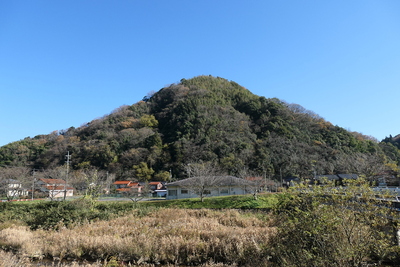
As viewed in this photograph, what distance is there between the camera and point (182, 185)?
3575cm

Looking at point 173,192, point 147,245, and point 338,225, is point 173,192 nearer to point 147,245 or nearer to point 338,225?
point 147,245

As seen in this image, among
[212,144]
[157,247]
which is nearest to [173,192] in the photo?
[212,144]

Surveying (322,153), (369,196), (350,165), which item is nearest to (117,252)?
(369,196)

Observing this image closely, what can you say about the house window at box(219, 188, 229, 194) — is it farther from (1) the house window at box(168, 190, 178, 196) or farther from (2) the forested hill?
(2) the forested hill

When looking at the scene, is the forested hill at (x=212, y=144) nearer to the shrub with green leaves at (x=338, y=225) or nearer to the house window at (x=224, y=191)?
the house window at (x=224, y=191)

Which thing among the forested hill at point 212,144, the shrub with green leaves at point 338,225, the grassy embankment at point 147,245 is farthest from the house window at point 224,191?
the shrub with green leaves at point 338,225

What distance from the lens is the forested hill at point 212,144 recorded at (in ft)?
157

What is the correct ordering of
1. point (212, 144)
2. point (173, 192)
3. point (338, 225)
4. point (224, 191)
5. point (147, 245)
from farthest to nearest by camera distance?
point (212, 144) → point (173, 192) → point (224, 191) → point (147, 245) → point (338, 225)

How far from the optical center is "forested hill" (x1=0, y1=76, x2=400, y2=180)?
47.9m

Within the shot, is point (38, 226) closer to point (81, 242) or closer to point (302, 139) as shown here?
point (81, 242)

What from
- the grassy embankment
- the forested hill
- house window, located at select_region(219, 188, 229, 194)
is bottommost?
house window, located at select_region(219, 188, 229, 194)

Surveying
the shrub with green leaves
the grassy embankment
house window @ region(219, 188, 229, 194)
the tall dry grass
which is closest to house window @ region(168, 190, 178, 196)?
house window @ region(219, 188, 229, 194)

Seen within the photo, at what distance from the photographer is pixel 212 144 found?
53.6 meters

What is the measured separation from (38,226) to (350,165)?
137ft
